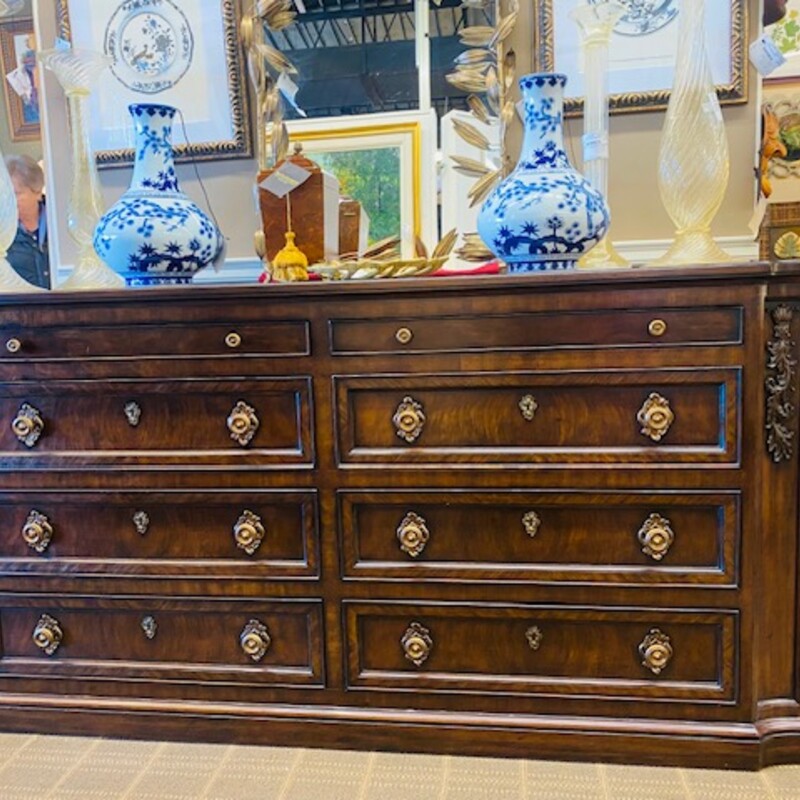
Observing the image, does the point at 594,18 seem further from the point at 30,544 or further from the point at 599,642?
the point at 30,544

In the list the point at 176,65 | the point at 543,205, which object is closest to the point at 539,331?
the point at 543,205

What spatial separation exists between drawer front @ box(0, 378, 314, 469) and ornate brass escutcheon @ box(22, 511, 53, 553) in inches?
4.4

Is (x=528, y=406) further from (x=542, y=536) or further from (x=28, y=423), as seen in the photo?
(x=28, y=423)

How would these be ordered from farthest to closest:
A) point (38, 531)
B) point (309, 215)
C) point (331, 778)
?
point (309, 215) → point (38, 531) → point (331, 778)

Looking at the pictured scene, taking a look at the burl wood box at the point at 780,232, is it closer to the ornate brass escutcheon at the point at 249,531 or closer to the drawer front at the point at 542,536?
the drawer front at the point at 542,536

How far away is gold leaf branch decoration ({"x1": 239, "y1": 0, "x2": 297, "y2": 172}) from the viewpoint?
1.64 m

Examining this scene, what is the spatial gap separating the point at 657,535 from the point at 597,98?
943mm

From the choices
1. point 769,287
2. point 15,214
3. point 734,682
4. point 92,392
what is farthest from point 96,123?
point 734,682

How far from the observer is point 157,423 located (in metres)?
1.37

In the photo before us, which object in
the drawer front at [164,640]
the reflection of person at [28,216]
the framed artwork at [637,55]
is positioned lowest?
the drawer front at [164,640]

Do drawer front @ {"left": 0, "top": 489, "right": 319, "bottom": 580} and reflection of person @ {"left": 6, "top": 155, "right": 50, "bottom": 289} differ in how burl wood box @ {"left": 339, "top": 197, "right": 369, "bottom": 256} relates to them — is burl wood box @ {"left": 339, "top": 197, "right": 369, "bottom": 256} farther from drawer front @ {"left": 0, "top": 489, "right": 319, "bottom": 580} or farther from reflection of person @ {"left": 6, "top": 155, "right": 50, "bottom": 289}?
reflection of person @ {"left": 6, "top": 155, "right": 50, "bottom": 289}

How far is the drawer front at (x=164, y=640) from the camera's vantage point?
1.39 meters

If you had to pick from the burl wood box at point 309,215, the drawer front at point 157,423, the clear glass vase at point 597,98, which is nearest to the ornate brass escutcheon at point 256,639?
the drawer front at point 157,423

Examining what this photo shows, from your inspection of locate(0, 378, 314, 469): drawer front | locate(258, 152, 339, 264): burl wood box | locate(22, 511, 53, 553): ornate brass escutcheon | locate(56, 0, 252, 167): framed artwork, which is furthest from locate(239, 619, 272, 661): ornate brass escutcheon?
locate(56, 0, 252, 167): framed artwork
